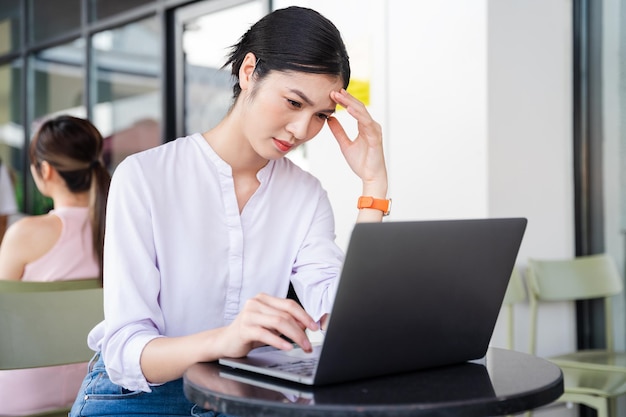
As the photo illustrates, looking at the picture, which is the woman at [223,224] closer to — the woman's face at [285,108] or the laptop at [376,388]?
the woman's face at [285,108]

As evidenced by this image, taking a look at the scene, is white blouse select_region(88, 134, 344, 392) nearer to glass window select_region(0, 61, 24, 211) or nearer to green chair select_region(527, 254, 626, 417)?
green chair select_region(527, 254, 626, 417)

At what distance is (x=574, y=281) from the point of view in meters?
3.31

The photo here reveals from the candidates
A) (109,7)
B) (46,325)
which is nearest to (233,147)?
(46,325)

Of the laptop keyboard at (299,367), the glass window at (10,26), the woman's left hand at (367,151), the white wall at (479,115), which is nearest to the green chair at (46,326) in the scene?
A: the woman's left hand at (367,151)

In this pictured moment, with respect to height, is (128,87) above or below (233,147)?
above

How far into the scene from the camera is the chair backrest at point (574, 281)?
3254 millimetres

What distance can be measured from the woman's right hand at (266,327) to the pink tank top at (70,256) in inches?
63.3

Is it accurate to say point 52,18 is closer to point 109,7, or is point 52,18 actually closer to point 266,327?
point 109,7

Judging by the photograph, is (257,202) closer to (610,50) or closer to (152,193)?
(152,193)

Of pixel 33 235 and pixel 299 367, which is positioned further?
pixel 33 235

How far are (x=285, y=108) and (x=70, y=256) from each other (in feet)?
4.75

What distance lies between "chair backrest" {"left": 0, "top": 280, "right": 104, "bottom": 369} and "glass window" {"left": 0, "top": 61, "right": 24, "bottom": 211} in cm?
475

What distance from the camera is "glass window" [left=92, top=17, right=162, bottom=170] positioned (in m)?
4.94

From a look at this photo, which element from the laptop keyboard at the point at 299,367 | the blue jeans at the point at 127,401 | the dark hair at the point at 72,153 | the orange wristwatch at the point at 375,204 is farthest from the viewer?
the dark hair at the point at 72,153
